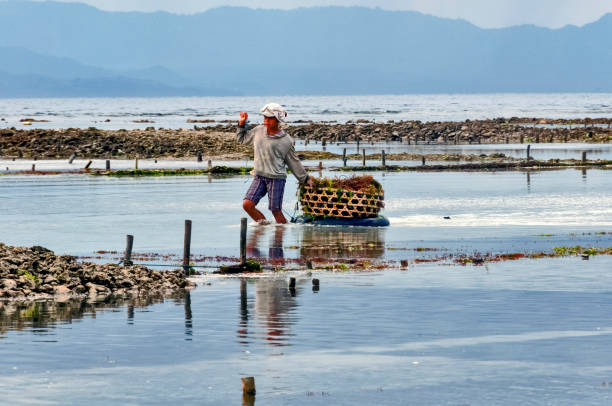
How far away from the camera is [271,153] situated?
3597 cm

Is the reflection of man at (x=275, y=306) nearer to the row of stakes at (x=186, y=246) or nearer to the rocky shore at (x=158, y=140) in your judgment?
the row of stakes at (x=186, y=246)

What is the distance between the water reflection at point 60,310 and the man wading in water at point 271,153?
412 inches

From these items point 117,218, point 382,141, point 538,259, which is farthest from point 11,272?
point 382,141

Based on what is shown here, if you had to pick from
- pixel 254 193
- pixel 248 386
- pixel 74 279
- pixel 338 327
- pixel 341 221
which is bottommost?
pixel 248 386

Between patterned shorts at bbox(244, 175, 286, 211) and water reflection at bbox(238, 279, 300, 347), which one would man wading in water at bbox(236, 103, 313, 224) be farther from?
water reflection at bbox(238, 279, 300, 347)

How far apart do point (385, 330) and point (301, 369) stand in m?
3.50

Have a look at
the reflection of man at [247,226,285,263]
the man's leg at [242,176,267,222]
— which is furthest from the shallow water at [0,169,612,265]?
the man's leg at [242,176,267,222]

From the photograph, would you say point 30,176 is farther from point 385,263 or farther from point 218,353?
point 218,353

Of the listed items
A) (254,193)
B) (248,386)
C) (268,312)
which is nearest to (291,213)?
(254,193)

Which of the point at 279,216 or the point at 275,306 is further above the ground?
the point at 279,216

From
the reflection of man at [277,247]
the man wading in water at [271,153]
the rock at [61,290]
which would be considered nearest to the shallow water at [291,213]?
the reflection of man at [277,247]

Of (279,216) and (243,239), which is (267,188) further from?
(243,239)

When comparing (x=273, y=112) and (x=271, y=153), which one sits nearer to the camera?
(x=273, y=112)

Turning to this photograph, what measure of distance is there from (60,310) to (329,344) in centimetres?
653
